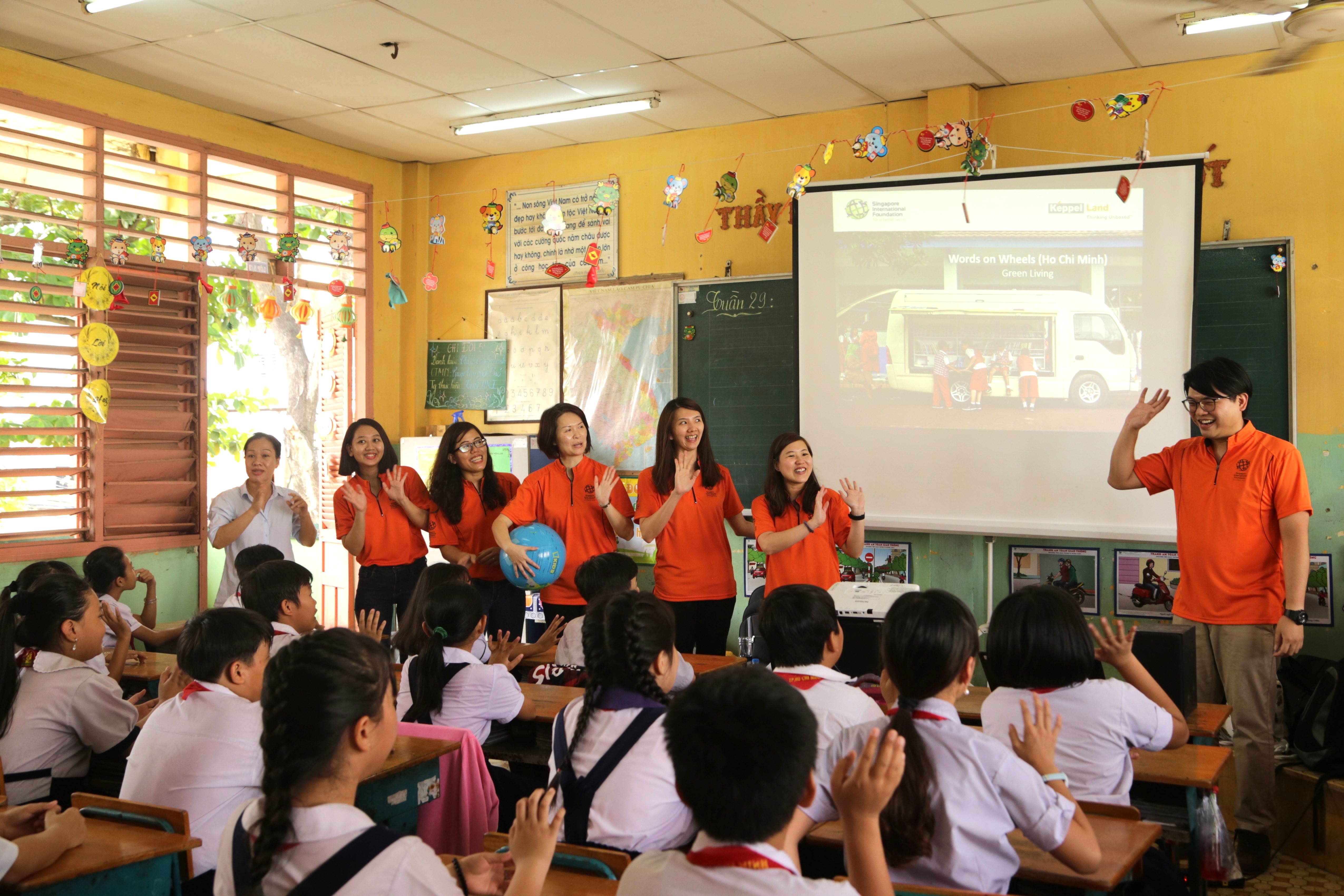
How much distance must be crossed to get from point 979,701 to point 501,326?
13.4ft

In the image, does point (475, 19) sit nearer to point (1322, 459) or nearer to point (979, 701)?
point (979, 701)

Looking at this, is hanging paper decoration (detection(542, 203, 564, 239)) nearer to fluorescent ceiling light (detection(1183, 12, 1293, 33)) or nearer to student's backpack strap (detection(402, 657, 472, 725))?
fluorescent ceiling light (detection(1183, 12, 1293, 33))

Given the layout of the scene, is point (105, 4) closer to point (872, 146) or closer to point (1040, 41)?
point (872, 146)

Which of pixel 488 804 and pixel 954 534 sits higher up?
pixel 954 534

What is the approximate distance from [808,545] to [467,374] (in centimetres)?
315

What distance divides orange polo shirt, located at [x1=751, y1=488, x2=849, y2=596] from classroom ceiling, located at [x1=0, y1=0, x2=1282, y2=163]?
197cm

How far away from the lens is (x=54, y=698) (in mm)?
2621

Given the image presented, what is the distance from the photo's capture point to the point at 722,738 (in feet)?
4.25

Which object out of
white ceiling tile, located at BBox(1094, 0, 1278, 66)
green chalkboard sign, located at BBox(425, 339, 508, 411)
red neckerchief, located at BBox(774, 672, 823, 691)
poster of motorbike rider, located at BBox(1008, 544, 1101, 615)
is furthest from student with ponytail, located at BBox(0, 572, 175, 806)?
white ceiling tile, located at BBox(1094, 0, 1278, 66)

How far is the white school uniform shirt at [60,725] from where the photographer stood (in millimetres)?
2584

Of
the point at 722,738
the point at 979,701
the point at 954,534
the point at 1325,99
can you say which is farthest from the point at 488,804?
the point at 1325,99

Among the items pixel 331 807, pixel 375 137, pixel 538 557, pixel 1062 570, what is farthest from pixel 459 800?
Answer: pixel 375 137

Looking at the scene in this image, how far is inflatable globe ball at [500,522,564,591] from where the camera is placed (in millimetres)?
4172

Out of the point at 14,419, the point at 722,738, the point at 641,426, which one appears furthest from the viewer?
the point at 641,426
